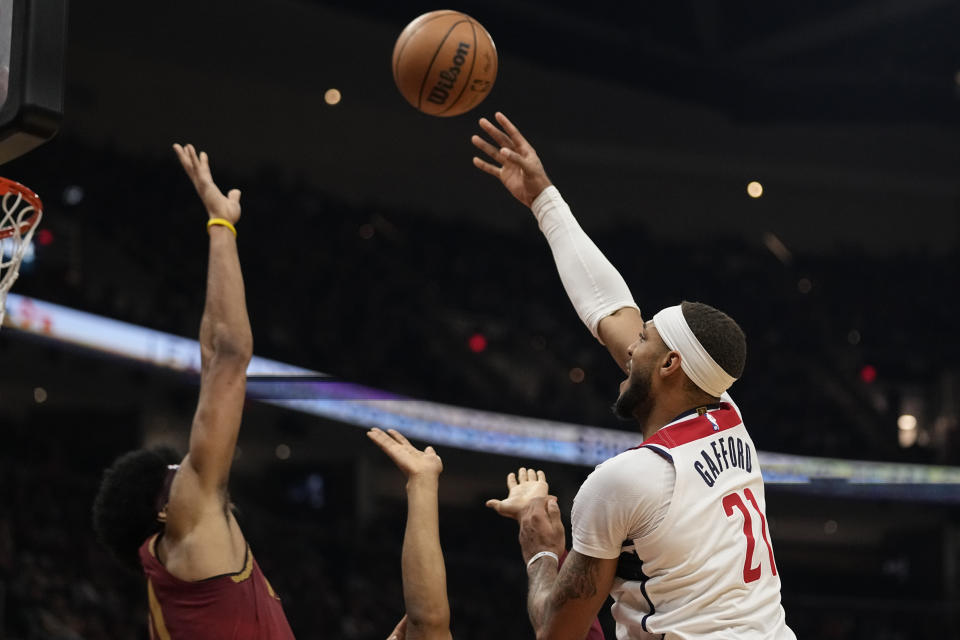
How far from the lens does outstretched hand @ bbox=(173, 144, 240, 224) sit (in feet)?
9.18

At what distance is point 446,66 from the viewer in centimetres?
404

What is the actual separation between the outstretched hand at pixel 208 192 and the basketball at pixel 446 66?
4.25 ft

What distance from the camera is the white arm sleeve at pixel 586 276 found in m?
3.21

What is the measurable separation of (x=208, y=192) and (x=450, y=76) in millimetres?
1471

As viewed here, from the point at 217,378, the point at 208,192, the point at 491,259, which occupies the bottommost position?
the point at 491,259

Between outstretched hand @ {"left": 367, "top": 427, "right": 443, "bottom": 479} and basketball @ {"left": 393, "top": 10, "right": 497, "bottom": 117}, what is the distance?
60.5 inches

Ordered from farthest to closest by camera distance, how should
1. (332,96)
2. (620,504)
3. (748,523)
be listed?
(332,96), (748,523), (620,504)

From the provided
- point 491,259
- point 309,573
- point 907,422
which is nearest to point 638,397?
point 309,573

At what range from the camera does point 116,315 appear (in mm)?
11797

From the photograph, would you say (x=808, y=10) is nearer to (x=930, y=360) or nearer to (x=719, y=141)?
(x=719, y=141)

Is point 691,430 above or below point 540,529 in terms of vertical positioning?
above

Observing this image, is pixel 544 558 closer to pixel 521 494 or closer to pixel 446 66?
pixel 521 494

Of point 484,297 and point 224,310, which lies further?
point 484,297

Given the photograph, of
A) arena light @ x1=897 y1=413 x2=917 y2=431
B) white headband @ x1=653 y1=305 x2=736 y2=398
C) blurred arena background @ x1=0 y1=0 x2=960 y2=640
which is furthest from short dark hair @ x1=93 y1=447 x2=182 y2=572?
arena light @ x1=897 y1=413 x2=917 y2=431
